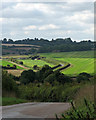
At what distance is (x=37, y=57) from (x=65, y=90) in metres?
45.7

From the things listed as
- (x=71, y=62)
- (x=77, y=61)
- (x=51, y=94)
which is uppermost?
(x=77, y=61)

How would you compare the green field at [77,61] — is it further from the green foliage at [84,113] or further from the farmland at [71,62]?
the green foliage at [84,113]

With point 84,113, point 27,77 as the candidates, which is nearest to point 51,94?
point 84,113

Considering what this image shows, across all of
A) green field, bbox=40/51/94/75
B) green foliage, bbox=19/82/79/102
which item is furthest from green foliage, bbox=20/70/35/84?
green foliage, bbox=19/82/79/102

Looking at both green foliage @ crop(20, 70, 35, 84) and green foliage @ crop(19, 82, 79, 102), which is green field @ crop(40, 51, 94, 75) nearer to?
green foliage @ crop(20, 70, 35, 84)

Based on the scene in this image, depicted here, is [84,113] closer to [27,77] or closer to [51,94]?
[51,94]

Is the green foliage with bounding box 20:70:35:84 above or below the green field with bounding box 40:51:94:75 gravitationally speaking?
A: below

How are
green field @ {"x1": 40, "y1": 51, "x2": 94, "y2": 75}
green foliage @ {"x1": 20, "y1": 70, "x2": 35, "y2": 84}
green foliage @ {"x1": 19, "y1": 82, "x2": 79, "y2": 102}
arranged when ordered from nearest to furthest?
green foliage @ {"x1": 19, "y1": 82, "x2": 79, "y2": 102} → green foliage @ {"x1": 20, "y1": 70, "x2": 35, "y2": 84} → green field @ {"x1": 40, "y1": 51, "x2": 94, "y2": 75}

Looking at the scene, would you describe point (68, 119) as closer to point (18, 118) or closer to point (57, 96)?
point (18, 118)

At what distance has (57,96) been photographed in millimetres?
21344

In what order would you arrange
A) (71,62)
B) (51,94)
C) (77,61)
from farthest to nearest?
(71,62), (77,61), (51,94)

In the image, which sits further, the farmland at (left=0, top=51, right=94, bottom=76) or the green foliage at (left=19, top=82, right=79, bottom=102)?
the farmland at (left=0, top=51, right=94, bottom=76)

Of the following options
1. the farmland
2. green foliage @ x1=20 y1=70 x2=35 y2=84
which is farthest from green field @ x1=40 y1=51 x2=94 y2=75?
green foliage @ x1=20 y1=70 x2=35 y2=84

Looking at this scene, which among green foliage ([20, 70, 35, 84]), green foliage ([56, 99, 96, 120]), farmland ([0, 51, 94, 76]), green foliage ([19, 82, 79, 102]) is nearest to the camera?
green foliage ([56, 99, 96, 120])
